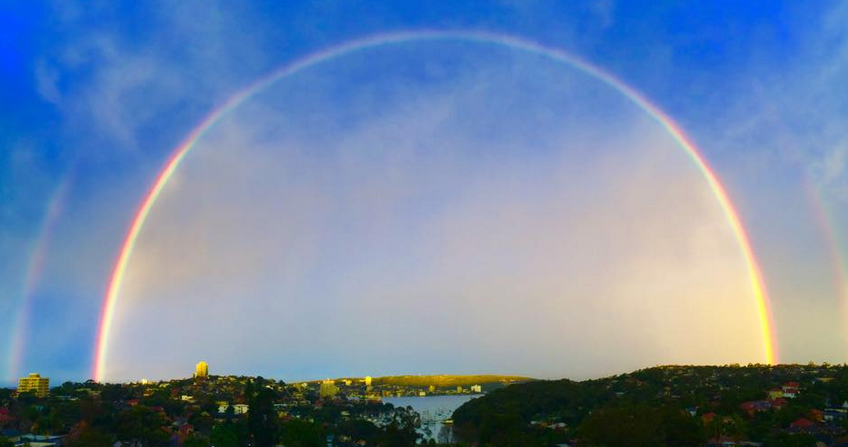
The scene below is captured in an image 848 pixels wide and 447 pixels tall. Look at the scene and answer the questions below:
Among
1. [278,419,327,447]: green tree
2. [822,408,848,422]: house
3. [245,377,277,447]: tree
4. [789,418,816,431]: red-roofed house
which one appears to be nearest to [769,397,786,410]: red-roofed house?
[822,408,848,422]: house

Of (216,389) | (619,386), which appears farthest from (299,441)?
(216,389)

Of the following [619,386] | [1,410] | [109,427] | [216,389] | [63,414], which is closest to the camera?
[109,427]

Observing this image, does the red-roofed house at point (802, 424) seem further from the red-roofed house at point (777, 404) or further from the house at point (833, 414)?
the red-roofed house at point (777, 404)

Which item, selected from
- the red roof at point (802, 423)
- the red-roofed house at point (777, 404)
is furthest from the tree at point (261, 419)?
the red-roofed house at point (777, 404)

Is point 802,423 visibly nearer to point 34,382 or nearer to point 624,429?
point 624,429

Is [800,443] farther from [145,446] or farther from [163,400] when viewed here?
[163,400]

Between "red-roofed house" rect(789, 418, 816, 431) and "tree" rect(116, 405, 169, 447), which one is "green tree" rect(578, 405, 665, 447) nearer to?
"red-roofed house" rect(789, 418, 816, 431)

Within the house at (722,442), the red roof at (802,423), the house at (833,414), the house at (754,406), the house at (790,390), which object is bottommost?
the house at (722,442)

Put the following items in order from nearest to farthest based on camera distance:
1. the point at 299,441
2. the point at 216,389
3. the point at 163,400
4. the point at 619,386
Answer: the point at 299,441 < the point at 163,400 < the point at 619,386 < the point at 216,389

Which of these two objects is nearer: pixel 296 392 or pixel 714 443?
pixel 714 443

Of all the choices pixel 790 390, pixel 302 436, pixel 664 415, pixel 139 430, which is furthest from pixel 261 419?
pixel 790 390
